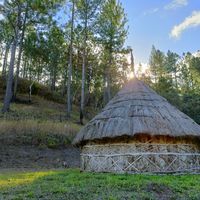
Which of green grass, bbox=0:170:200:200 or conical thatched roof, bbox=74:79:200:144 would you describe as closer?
green grass, bbox=0:170:200:200

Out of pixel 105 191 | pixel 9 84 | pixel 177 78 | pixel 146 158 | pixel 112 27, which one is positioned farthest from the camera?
pixel 177 78

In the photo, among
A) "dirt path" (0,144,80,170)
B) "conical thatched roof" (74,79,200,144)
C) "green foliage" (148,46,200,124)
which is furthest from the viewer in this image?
"green foliage" (148,46,200,124)

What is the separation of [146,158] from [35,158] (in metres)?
8.97

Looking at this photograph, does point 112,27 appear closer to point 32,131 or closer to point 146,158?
point 32,131

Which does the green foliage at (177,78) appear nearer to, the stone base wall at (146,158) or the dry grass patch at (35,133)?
the dry grass patch at (35,133)

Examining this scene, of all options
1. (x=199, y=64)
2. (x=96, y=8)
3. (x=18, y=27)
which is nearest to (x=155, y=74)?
(x=199, y=64)

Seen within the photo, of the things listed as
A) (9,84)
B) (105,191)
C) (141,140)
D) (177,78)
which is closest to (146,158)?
(141,140)

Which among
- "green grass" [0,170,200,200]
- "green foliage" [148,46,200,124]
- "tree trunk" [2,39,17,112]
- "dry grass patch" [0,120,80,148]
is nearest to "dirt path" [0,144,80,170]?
"dry grass patch" [0,120,80,148]

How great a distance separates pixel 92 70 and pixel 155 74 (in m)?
16.8

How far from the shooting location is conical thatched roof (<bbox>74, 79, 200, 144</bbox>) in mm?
14109

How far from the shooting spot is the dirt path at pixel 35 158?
1955cm

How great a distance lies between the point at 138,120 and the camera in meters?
14.5

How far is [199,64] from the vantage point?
48.1 m

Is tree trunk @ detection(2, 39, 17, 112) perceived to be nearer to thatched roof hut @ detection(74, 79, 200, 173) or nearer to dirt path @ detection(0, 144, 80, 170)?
dirt path @ detection(0, 144, 80, 170)
